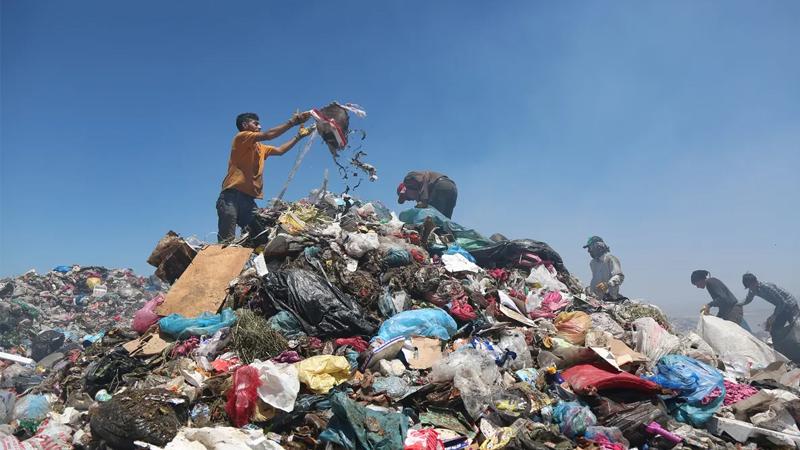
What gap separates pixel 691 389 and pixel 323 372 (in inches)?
117

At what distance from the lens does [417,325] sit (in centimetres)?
427

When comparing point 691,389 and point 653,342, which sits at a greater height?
point 653,342

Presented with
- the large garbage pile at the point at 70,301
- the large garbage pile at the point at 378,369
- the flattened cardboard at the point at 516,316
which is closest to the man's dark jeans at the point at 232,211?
the large garbage pile at the point at 378,369

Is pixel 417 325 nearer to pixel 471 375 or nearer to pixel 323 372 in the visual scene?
pixel 471 375

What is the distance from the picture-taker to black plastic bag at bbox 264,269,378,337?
4207 mm

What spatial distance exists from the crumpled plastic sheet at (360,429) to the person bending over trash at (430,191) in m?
5.86

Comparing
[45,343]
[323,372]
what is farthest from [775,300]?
[45,343]

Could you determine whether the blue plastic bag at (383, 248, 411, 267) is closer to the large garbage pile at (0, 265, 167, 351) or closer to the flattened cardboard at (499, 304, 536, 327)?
the flattened cardboard at (499, 304, 536, 327)

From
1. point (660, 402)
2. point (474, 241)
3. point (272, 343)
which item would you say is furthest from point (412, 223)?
point (660, 402)

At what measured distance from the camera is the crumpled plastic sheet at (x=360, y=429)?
273cm

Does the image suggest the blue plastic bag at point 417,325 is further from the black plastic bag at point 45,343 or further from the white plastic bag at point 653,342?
the black plastic bag at point 45,343

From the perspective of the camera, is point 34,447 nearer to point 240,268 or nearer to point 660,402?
point 240,268

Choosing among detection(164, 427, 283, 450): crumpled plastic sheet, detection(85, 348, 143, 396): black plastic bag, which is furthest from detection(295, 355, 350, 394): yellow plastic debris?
detection(85, 348, 143, 396): black plastic bag

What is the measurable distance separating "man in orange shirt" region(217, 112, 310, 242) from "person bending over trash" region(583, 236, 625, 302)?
5.98m
